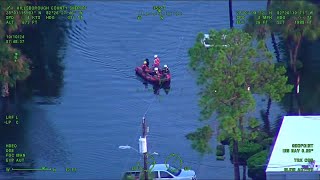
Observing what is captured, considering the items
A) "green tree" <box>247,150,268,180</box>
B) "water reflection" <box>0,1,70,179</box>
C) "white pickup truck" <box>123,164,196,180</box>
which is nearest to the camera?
"white pickup truck" <box>123,164,196,180</box>

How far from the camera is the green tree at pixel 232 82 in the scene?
43.2 meters

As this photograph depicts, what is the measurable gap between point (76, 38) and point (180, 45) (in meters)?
6.39

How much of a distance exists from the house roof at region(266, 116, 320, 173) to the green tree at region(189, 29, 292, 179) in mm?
1648

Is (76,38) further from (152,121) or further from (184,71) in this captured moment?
(152,121)

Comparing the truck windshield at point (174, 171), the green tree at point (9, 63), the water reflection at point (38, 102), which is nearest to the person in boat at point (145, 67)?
the water reflection at point (38, 102)

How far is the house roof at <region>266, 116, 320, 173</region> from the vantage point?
4319cm

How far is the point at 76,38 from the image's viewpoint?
64062 mm

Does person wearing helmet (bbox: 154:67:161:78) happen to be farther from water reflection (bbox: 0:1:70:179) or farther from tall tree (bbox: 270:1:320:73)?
tall tree (bbox: 270:1:320:73)

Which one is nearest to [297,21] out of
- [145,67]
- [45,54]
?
[145,67]

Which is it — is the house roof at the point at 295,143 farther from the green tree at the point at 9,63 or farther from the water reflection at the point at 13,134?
the green tree at the point at 9,63

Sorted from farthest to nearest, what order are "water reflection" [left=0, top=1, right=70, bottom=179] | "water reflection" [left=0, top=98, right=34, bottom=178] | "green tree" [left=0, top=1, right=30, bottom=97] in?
1. "green tree" [left=0, top=1, right=30, bottom=97]
2. "water reflection" [left=0, top=1, right=70, bottom=179]
3. "water reflection" [left=0, top=98, right=34, bottom=178]

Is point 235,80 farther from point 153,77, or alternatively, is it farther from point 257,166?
point 153,77

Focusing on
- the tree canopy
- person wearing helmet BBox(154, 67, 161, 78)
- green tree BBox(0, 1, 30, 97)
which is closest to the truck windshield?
the tree canopy

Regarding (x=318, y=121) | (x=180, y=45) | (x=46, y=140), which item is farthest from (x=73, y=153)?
(x=180, y=45)
